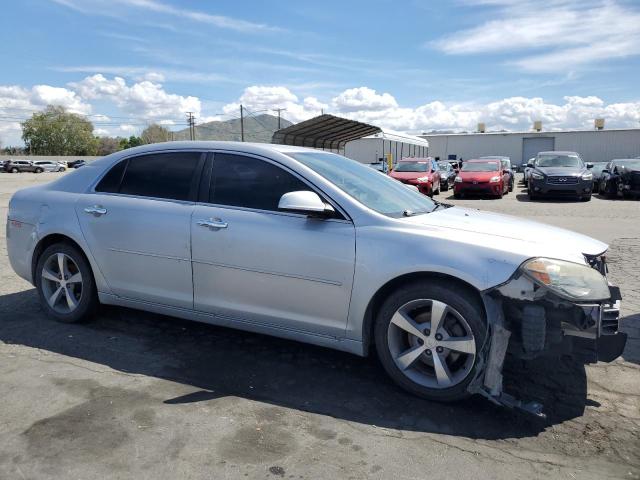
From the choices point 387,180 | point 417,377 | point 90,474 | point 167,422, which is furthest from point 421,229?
point 90,474

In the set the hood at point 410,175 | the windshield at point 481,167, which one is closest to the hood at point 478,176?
the windshield at point 481,167

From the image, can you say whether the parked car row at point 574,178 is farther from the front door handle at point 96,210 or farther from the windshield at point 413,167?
the front door handle at point 96,210

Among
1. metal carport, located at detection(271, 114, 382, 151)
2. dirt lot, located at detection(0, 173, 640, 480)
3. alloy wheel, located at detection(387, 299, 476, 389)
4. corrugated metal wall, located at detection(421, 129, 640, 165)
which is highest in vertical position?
corrugated metal wall, located at detection(421, 129, 640, 165)

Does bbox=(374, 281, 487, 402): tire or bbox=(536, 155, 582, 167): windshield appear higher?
bbox=(536, 155, 582, 167): windshield

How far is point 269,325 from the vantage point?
3.69 m

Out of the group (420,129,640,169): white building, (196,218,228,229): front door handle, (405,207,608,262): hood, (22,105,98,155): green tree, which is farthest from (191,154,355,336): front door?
(22,105,98,155): green tree

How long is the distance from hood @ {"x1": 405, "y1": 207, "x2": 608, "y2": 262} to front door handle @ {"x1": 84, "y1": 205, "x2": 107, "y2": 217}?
2.56m

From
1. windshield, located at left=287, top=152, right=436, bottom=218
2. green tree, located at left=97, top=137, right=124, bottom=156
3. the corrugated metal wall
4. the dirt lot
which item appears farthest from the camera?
green tree, located at left=97, top=137, right=124, bottom=156

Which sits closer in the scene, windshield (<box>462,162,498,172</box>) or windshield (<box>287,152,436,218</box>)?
windshield (<box>287,152,436,218</box>)

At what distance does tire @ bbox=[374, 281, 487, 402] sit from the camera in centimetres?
308

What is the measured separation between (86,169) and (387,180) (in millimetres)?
2714

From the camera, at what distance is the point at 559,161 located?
18.9 m

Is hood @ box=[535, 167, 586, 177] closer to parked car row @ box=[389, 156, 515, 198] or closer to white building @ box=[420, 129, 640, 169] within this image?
parked car row @ box=[389, 156, 515, 198]

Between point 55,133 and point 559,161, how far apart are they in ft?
336
